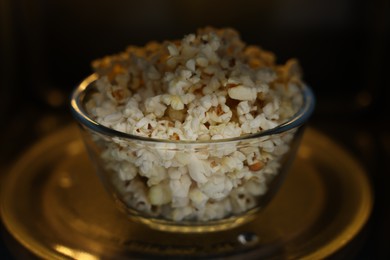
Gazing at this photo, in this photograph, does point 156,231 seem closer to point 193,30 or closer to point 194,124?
point 194,124

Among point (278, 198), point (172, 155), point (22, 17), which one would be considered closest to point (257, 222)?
point (278, 198)

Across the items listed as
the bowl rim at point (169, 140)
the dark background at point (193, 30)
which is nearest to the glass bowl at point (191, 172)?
the bowl rim at point (169, 140)

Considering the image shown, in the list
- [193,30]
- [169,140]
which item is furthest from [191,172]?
[193,30]

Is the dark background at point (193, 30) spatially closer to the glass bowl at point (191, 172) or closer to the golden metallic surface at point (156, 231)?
the golden metallic surface at point (156, 231)

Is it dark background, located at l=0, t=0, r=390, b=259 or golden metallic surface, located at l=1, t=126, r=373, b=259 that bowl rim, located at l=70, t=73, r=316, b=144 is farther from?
dark background, located at l=0, t=0, r=390, b=259

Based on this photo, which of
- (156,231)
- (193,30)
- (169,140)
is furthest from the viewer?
(193,30)

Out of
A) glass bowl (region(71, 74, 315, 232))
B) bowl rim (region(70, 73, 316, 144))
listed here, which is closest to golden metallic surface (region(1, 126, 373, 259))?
glass bowl (region(71, 74, 315, 232))
